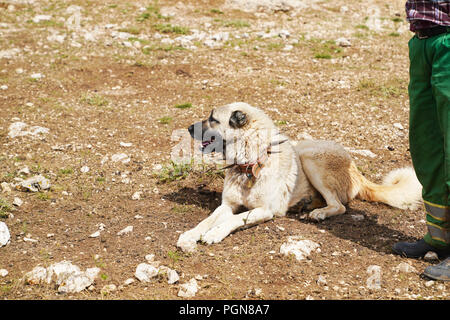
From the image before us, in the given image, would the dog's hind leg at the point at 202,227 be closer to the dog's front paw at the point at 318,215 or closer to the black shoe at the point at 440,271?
the dog's front paw at the point at 318,215

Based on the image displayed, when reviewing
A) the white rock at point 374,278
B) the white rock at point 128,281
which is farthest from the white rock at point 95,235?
the white rock at point 374,278

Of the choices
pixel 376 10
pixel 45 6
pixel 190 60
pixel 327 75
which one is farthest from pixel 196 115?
pixel 376 10

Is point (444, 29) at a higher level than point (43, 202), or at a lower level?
higher

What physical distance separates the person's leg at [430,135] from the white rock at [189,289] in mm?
2005

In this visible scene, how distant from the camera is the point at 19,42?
32.5 feet

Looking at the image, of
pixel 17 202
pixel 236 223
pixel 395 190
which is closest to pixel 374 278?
pixel 236 223

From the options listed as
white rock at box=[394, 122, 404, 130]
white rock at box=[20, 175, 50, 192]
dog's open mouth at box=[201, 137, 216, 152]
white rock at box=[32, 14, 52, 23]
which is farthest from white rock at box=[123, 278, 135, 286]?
white rock at box=[32, 14, 52, 23]

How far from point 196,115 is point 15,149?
276cm

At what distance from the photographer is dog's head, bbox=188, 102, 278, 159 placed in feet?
15.9

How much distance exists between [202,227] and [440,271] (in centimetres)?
214

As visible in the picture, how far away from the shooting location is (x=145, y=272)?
145 inches

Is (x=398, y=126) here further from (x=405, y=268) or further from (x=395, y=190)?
(x=405, y=268)

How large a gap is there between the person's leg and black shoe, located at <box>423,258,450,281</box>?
0.24m

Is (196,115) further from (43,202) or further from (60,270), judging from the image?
(60,270)
